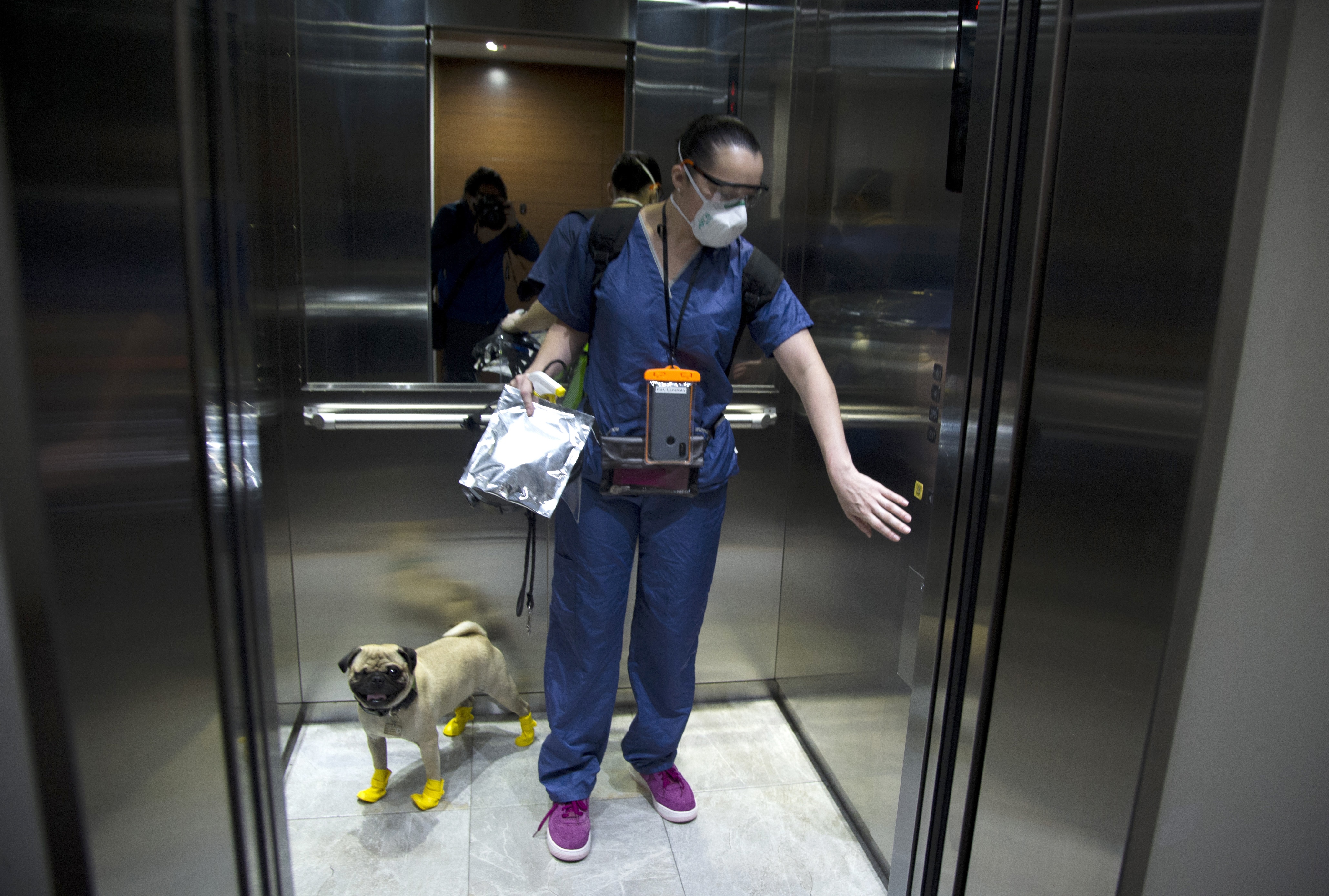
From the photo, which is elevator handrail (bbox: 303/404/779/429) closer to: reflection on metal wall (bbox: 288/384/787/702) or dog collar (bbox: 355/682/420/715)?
reflection on metal wall (bbox: 288/384/787/702)

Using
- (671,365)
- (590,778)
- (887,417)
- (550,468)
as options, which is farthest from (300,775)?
(887,417)

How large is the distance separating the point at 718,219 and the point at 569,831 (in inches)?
46.0

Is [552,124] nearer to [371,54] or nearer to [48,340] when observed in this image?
[371,54]

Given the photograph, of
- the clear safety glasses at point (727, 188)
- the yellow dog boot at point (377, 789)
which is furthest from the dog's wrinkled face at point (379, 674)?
the clear safety glasses at point (727, 188)

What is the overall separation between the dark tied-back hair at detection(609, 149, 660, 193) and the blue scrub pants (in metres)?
0.70

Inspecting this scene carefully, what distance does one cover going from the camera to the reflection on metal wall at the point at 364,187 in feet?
5.89

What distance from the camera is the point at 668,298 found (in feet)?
4.94

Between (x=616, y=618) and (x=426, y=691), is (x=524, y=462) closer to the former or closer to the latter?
(x=616, y=618)

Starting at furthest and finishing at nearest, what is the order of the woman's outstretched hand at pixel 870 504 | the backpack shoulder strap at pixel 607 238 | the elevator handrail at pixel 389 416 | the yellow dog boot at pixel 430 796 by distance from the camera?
the elevator handrail at pixel 389 416
the yellow dog boot at pixel 430 796
the backpack shoulder strap at pixel 607 238
the woman's outstretched hand at pixel 870 504

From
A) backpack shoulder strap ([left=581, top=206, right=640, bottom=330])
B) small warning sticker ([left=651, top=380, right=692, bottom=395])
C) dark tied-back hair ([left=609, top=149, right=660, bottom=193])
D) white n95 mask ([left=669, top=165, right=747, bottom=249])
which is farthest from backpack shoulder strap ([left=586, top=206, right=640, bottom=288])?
dark tied-back hair ([left=609, top=149, right=660, bottom=193])

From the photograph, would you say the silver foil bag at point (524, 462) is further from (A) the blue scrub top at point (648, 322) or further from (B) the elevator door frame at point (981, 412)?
(B) the elevator door frame at point (981, 412)

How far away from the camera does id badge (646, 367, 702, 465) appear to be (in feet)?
4.89

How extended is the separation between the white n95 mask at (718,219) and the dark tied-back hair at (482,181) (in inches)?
24.4

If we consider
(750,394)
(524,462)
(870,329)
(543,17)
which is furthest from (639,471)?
(543,17)
